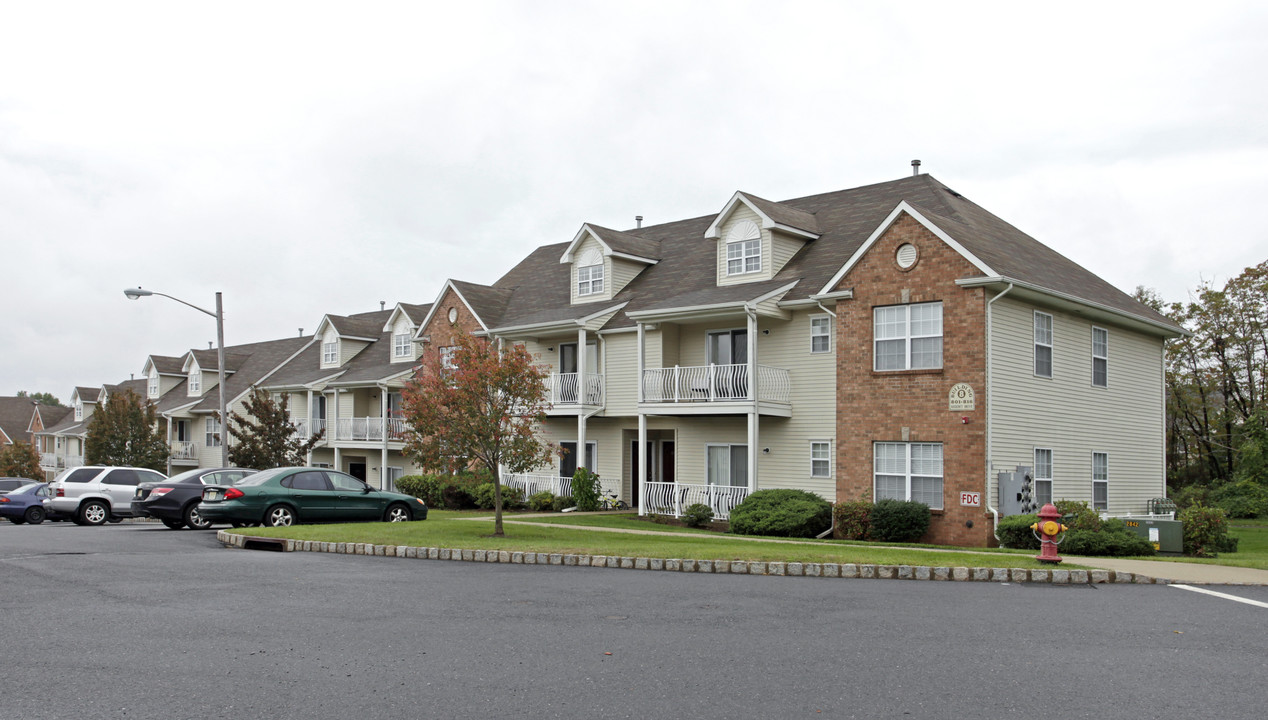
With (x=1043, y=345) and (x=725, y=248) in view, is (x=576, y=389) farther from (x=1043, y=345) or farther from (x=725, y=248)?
(x=1043, y=345)

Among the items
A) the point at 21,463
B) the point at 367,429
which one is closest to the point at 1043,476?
the point at 367,429

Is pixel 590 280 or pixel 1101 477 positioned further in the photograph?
pixel 590 280

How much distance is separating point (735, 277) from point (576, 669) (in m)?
21.3

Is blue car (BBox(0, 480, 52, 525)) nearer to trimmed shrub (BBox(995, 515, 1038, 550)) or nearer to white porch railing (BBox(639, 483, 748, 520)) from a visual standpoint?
white porch railing (BBox(639, 483, 748, 520))

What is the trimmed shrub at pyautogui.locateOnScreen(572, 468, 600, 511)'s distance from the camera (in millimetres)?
30422

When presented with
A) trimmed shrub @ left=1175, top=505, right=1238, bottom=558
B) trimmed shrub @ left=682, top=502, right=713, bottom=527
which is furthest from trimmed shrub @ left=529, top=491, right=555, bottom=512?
trimmed shrub @ left=1175, top=505, right=1238, bottom=558

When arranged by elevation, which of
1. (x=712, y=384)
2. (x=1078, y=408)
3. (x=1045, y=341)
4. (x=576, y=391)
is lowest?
(x=1078, y=408)

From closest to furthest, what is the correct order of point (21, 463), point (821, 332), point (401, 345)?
point (821, 332) < point (401, 345) < point (21, 463)

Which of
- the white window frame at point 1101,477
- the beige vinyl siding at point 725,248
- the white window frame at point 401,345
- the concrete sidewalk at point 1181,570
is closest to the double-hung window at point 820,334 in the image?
the beige vinyl siding at point 725,248

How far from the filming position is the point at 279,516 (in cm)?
2197

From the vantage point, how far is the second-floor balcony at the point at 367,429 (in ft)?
133

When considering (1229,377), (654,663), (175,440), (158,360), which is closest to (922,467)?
(654,663)

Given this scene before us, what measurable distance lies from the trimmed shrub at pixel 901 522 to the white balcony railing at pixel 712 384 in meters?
4.71

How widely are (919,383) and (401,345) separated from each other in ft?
84.6
